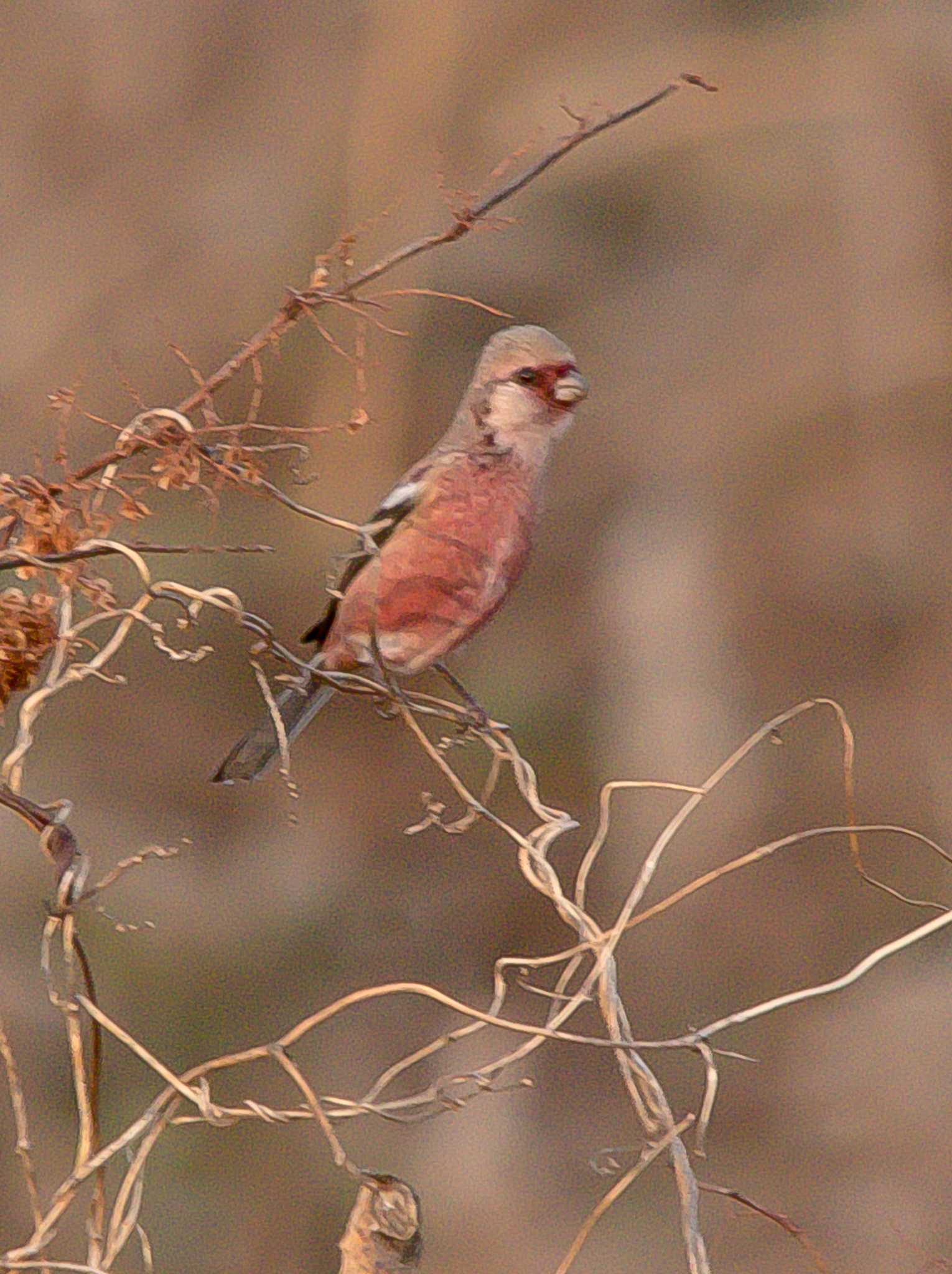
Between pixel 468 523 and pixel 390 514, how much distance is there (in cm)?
9

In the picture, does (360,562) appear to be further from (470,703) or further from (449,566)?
(470,703)

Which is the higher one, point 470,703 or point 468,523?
point 468,523

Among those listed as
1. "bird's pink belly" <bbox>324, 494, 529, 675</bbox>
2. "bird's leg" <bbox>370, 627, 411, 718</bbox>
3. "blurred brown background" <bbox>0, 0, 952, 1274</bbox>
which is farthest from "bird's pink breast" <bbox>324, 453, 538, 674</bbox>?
"blurred brown background" <bbox>0, 0, 952, 1274</bbox>

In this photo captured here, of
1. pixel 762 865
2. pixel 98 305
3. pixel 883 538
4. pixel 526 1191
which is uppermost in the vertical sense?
pixel 98 305

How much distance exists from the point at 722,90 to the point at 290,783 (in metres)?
6.16

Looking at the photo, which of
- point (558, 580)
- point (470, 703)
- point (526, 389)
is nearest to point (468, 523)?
point (526, 389)

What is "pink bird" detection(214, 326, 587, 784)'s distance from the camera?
2.28m

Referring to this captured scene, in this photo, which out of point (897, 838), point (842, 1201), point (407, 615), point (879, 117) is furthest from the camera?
point (879, 117)

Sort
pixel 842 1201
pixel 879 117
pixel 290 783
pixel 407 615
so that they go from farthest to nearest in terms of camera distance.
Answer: pixel 879 117
pixel 842 1201
pixel 407 615
pixel 290 783

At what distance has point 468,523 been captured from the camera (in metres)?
2.33

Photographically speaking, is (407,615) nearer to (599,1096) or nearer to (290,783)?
(290,783)

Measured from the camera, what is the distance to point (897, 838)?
696 cm

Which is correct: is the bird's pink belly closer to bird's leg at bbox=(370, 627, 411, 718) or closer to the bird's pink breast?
the bird's pink breast

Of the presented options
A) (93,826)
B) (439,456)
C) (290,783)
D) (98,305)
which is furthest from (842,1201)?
(290,783)
